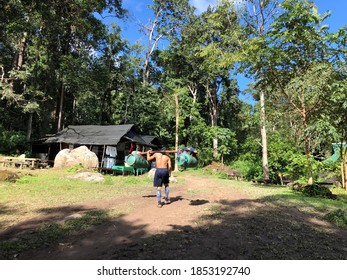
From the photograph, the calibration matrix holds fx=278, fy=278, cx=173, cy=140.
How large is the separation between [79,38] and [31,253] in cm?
2918

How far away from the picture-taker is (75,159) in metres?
21.9

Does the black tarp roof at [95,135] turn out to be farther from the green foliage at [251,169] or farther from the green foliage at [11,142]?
the green foliage at [251,169]

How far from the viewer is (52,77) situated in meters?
32.6

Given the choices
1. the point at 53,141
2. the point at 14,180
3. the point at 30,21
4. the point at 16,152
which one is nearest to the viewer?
the point at 14,180

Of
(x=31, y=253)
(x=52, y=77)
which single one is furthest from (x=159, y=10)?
(x=31, y=253)

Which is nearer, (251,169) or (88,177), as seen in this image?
(88,177)

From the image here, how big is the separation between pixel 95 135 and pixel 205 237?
22272 mm

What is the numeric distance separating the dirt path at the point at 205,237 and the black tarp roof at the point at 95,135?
666 inches

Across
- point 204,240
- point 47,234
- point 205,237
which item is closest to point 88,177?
point 47,234

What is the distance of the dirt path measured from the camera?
4.89 meters

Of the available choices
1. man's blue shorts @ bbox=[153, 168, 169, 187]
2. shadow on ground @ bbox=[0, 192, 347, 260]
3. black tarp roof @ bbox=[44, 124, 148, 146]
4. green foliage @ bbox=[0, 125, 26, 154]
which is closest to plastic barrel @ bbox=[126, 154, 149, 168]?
man's blue shorts @ bbox=[153, 168, 169, 187]

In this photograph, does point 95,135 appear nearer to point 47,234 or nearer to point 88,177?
point 88,177

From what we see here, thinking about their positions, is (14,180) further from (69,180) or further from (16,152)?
(16,152)

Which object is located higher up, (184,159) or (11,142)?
(11,142)
